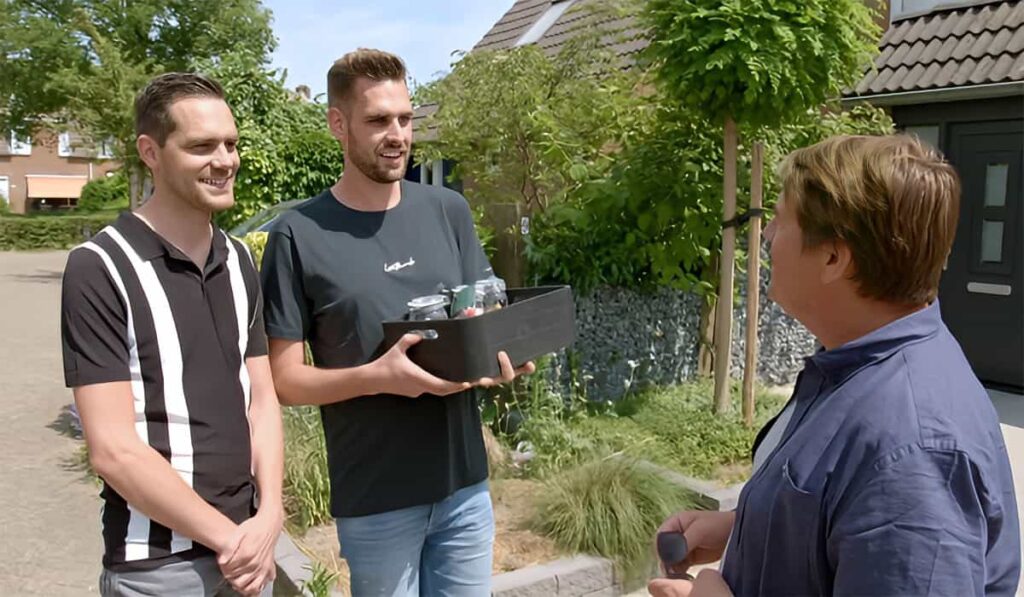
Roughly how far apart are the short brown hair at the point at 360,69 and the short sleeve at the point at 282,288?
44 cm

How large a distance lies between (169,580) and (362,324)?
0.80 meters

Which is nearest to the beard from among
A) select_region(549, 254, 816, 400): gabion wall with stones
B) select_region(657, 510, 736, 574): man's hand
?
select_region(657, 510, 736, 574): man's hand

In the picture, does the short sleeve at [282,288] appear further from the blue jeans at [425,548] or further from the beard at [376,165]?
the blue jeans at [425,548]

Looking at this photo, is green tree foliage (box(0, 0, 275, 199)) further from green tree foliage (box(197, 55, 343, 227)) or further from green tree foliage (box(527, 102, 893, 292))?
green tree foliage (box(527, 102, 893, 292))

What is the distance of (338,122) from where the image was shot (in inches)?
92.4

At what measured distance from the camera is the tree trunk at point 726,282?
530 cm

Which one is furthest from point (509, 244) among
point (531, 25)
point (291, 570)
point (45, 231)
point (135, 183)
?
point (45, 231)

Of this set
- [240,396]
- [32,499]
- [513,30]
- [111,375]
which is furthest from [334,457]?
[513,30]

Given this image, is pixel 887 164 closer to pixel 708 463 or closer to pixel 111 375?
pixel 111 375

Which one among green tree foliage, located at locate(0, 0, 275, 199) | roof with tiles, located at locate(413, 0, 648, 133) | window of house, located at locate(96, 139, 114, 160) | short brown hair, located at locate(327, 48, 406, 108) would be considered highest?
green tree foliage, located at locate(0, 0, 275, 199)

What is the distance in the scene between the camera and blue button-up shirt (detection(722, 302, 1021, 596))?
113cm

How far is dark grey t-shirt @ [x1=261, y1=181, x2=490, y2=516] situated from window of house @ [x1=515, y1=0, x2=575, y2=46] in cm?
1036

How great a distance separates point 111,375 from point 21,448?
5.67 metres

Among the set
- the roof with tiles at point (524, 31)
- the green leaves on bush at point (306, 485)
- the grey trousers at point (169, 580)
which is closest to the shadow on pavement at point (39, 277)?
the roof with tiles at point (524, 31)
